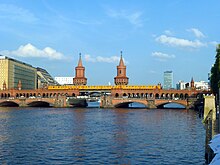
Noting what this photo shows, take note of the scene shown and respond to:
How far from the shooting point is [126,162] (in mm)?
32281

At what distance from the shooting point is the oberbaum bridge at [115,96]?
12512 cm

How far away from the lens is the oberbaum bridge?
125m

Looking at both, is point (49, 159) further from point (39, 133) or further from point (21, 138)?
point (39, 133)

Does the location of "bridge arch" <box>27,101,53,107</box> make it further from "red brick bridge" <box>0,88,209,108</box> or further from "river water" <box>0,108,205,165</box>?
"river water" <box>0,108,205,165</box>

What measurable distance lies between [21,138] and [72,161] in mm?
14943

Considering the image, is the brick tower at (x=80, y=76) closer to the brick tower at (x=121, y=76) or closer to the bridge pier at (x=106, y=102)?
the brick tower at (x=121, y=76)

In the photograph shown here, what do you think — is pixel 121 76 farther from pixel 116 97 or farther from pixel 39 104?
pixel 39 104

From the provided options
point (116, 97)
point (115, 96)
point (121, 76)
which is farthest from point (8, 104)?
point (121, 76)

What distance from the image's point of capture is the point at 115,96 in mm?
140250

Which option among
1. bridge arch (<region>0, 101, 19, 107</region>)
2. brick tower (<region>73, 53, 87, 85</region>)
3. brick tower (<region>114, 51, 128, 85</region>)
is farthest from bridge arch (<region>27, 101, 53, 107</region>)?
brick tower (<region>114, 51, 128, 85</region>)

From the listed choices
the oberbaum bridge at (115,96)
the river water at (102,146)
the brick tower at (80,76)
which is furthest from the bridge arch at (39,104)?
the river water at (102,146)

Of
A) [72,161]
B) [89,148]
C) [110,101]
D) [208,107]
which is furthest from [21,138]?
[110,101]

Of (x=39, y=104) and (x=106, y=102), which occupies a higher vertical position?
(x=106, y=102)

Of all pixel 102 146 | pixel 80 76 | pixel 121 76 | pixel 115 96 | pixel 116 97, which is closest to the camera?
pixel 102 146
